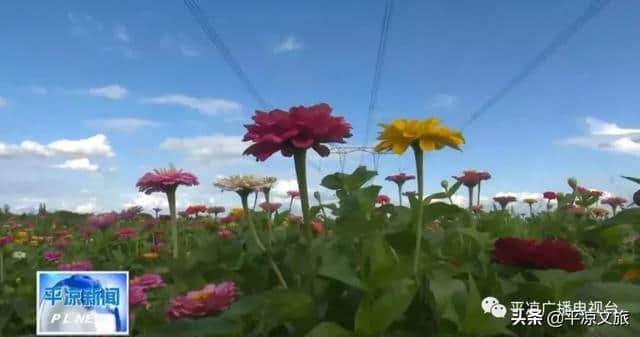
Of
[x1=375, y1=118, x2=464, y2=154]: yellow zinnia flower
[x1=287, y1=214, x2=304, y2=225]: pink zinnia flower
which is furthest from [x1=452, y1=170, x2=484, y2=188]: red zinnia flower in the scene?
[x1=375, y1=118, x2=464, y2=154]: yellow zinnia flower

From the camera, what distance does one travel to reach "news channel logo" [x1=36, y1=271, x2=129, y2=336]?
5.70 feet

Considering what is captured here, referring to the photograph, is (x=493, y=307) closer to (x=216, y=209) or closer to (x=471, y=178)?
(x=471, y=178)

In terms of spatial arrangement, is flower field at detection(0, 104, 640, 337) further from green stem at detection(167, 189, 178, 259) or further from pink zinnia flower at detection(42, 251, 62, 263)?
pink zinnia flower at detection(42, 251, 62, 263)

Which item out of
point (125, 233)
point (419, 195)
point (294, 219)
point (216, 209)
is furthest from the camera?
point (216, 209)

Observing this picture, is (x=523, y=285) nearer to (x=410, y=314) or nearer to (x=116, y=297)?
(x=410, y=314)

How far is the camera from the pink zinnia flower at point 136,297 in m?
1.71

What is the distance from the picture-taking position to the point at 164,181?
2.04m

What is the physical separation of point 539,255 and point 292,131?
656 millimetres


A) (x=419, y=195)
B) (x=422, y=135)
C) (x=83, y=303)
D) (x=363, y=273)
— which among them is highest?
(x=422, y=135)

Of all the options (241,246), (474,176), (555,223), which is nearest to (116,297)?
(241,246)

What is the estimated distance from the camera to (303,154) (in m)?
→ 1.39

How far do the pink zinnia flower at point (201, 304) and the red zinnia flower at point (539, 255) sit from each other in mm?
675

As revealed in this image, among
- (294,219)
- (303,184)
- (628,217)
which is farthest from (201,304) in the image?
(294,219)

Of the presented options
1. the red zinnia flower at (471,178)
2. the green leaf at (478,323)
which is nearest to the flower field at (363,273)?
the green leaf at (478,323)
